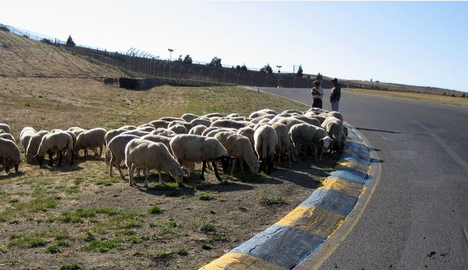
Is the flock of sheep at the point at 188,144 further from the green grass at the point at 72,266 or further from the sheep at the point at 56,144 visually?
the green grass at the point at 72,266

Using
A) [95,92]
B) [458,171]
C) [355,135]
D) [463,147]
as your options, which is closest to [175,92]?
[95,92]

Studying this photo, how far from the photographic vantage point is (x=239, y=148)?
15172 millimetres

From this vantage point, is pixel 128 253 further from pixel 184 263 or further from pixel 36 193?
pixel 36 193

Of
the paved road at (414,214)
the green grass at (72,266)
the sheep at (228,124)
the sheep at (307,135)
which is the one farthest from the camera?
the sheep at (228,124)

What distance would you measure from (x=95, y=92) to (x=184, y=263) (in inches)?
1478

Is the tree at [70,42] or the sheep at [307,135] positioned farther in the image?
the tree at [70,42]

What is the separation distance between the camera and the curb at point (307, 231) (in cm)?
775

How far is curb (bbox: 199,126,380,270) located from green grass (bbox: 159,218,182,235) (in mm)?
1430

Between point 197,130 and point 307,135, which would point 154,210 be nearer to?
point 197,130

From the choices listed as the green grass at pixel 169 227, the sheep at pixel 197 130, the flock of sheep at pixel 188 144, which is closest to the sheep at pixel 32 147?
the flock of sheep at pixel 188 144

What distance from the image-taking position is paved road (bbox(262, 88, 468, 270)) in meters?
7.98

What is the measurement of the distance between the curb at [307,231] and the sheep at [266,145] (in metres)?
2.10

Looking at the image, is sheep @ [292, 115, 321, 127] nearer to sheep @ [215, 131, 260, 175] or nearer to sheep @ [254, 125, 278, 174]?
sheep @ [254, 125, 278, 174]

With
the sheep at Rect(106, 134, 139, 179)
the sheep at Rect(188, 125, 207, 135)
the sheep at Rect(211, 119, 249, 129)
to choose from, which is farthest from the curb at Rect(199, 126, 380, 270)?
the sheep at Rect(106, 134, 139, 179)
